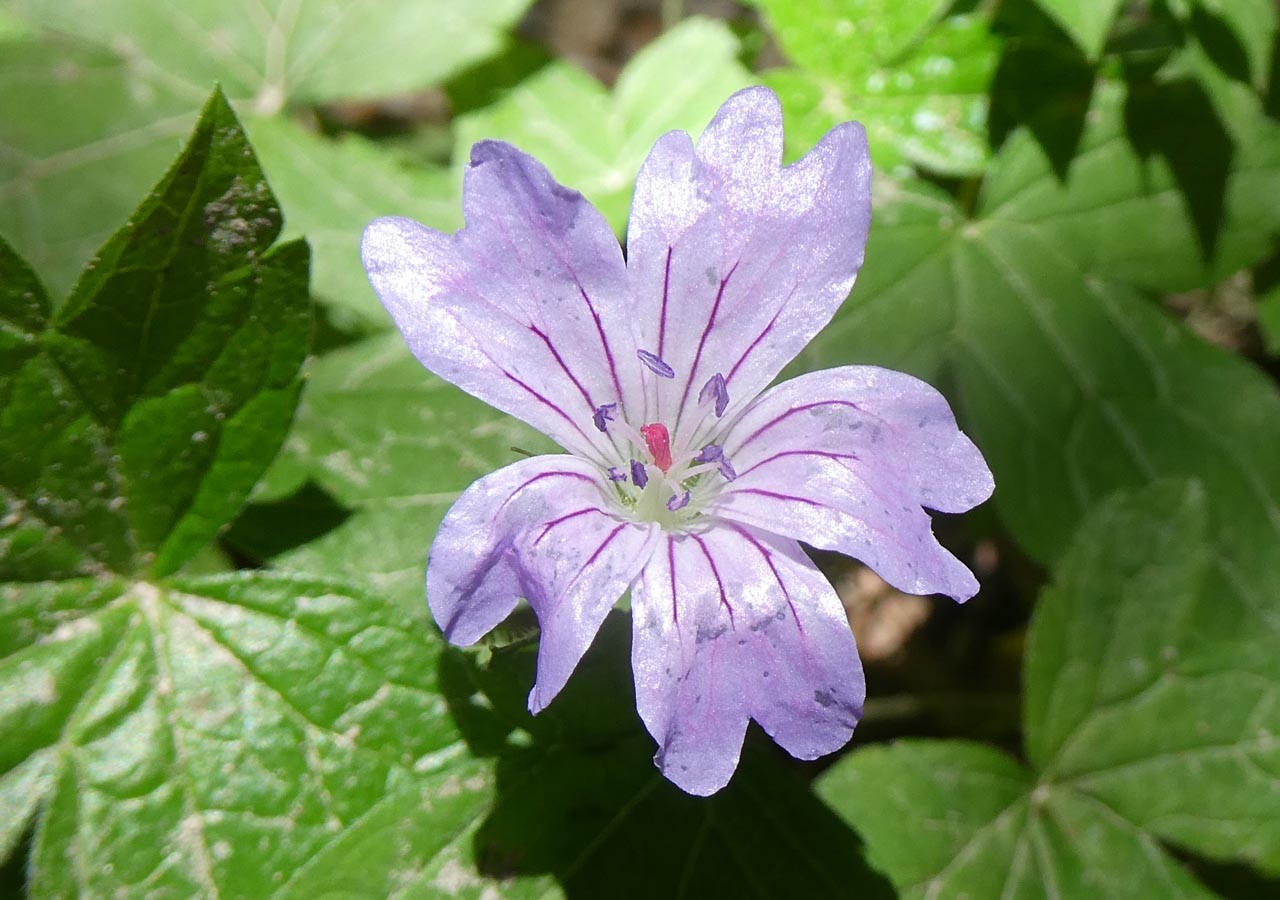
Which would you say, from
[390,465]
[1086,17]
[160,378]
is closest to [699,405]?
[390,465]

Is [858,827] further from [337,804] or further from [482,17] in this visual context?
[482,17]

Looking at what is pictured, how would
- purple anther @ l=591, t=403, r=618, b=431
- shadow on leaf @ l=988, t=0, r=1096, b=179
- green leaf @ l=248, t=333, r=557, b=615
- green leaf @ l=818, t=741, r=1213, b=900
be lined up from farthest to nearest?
shadow on leaf @ l=988, t=0, r=1096, b=179, green leaf @ l=818, t=741, r=1213, b=900, green leaf @ l=248, t=333, r=557, b=615, purple anther @ l=591, t=403, r=618, b=431

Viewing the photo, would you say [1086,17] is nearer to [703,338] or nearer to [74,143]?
[703,338]

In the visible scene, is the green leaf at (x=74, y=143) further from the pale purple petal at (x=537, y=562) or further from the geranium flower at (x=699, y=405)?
the pale purple petal at (x=537, y=562)

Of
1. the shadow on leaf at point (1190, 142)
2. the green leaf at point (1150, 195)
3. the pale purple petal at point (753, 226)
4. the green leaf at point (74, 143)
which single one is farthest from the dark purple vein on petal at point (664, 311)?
the green leaf at point (74, 143)

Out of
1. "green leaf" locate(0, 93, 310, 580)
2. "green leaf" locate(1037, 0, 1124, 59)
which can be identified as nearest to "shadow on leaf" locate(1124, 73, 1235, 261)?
"green leaf" locate(1037, 0, 1124, 59)

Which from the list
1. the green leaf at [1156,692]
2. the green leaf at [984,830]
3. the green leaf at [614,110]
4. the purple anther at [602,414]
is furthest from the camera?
the green leaf at [614,110]

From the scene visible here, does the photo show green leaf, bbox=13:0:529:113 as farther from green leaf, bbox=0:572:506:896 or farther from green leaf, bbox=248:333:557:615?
green leaf, bbox=0:572:506:896
